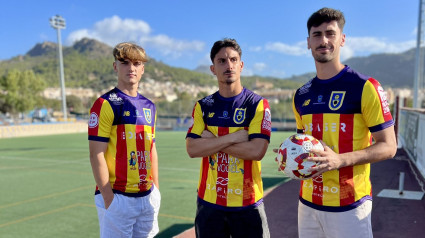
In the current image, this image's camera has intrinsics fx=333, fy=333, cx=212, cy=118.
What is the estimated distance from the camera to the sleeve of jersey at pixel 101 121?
3.18 metres

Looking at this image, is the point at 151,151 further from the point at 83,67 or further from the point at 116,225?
the point at 83,67

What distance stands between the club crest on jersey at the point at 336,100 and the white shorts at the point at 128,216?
197cm

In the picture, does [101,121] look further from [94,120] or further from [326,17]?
[326,17]

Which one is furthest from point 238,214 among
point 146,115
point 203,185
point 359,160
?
point 146,115

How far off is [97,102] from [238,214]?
171 centimetres

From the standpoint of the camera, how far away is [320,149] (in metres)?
2.47

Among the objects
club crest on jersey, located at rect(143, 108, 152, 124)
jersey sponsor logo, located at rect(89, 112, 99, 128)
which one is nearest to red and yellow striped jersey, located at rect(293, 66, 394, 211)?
club crest on jersey, located at rect(143, 108, 152, 124)

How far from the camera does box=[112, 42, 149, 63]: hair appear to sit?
3.32m

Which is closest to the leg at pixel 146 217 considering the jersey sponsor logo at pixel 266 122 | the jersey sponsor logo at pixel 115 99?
the jersey sponsor logo at pixel 115 99

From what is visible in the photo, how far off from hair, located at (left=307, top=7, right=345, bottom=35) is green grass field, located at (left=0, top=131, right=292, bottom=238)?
4.37 metres

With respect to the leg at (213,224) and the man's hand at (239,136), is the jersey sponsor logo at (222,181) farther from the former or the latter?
the man's hand at (239,136)

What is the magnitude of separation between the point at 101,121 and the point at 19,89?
6740 centimetres

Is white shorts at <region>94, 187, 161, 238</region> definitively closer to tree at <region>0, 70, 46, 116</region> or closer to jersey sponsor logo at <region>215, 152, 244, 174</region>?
jersey sponsor logo at <region>215, 152, 244, 174</region>

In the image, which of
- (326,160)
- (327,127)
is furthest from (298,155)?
(327,127)
